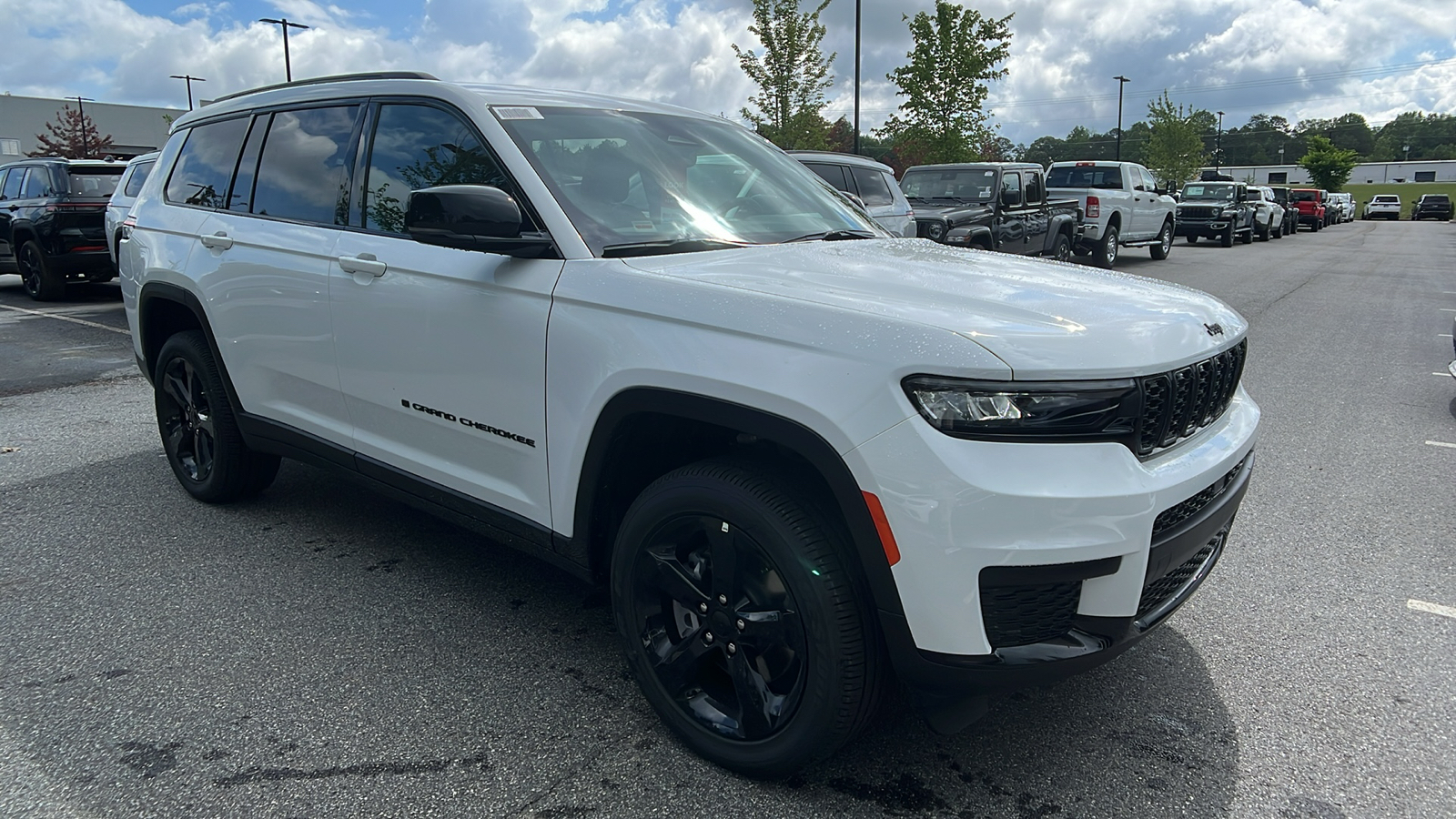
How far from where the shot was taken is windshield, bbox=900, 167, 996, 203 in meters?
14.3

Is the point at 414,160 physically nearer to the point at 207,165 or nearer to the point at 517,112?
the point at 517,112

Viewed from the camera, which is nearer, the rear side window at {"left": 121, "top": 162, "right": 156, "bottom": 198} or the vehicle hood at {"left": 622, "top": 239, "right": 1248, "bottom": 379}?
the vehicle hood at {"left": 622, "top": 239, "right": 1248, "bottom": 379}

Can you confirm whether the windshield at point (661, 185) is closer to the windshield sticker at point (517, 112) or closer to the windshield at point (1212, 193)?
the windshield sticker at point (517, 112)

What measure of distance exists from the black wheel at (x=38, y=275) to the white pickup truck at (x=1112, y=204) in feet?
53.6

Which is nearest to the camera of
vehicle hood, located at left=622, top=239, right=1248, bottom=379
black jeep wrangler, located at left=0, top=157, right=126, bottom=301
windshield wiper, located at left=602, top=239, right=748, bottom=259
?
vehicle hood, located at left=622, top=239, right=1248, bottom=379

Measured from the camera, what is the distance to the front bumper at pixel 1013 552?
6.70 feet

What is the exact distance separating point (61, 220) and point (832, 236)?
1326 centimetres

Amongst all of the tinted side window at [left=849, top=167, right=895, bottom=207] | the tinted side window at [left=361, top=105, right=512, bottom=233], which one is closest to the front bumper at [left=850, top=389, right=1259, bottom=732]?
the tinted side window at [left=361, top=105, right=512, bottom=233]

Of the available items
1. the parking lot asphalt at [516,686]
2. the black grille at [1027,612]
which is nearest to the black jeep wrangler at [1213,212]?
the parking lot asphalt at [516,686]

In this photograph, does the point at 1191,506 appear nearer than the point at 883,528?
No

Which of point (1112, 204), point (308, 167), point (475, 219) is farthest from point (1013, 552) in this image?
point (1112, 204)

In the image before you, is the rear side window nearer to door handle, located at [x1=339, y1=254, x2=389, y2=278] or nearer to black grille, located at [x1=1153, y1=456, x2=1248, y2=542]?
door handle, located at [x1=339, y1=254, x2=389, y2=278]

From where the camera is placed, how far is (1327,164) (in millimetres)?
76438

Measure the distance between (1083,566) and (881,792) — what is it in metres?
0.85
